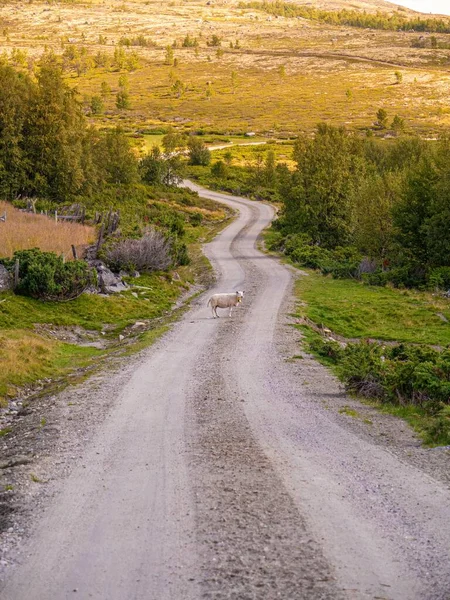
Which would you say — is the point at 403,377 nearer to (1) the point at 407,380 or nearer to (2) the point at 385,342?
(1) the point at 407,380

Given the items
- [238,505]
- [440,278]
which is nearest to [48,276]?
[238,505]

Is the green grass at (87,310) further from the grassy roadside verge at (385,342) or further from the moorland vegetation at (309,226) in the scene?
the grassy roadside verge at (385,342)

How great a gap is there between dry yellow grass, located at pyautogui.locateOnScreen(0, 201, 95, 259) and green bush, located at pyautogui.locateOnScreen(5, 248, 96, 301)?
281cm

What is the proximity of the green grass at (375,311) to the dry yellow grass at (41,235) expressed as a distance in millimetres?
11829

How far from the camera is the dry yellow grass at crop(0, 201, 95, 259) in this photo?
1212 inches

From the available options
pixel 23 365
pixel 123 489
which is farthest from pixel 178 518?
pixel 23 365

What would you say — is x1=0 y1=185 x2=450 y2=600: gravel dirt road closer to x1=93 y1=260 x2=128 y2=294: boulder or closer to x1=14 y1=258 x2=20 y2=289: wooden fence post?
x1=14 y1=258 x2=20 y2=289: wooden fence post

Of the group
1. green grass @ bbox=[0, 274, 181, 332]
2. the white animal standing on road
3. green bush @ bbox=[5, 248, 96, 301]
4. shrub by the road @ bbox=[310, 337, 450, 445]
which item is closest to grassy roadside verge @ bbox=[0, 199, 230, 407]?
green grass @ bbox=[0, 274, 181, 332]

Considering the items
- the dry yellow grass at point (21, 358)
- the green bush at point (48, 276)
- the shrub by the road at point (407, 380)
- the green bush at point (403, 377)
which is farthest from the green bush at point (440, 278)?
the dry yellow grass at point (21, 358)

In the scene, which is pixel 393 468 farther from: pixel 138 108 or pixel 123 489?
pixel 138 108

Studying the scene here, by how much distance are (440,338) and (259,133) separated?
5423 inches

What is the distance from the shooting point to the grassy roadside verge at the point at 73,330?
62.3 feet

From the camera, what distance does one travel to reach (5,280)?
25734mm

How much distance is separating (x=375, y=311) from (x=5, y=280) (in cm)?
Result: 1726
